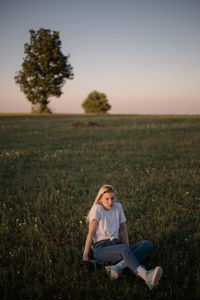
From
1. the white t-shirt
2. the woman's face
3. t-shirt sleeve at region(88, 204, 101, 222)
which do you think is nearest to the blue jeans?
the white t-shirt

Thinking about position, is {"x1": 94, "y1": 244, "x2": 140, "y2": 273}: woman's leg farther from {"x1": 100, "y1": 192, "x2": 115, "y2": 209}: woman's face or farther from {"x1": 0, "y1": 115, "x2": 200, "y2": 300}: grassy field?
{"x1": 100, "y1": 192, "x2": 115, "y2": 209}: woman's face

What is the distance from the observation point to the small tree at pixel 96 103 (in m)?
97.0

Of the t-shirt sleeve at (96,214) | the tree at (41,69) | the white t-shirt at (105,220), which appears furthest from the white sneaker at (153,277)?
the tree at (41,69)

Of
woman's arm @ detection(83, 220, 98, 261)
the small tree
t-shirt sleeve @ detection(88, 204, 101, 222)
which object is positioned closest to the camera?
woman's arm @ detection(83, 220, 98, 261)

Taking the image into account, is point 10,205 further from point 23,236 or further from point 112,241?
point 112,241

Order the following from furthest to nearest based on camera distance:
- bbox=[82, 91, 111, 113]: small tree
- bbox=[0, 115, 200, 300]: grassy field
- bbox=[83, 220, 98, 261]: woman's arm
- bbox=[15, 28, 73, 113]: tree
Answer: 1. bbox=[82, 91, 111, 113]: small tree
2. bbox=[15, 28, 73, 113]: tree
3. bbox=[83, 220, 98, 261]: woman's arm
4. bbox=[0, 115, 200, 300]: grassy field

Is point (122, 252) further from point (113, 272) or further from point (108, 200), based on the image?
point (108, 200)

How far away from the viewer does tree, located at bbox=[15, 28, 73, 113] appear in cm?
4941

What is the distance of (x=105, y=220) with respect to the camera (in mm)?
3559

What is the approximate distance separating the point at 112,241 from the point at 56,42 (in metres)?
57.1

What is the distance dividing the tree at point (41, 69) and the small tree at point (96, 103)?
46217 millimetres

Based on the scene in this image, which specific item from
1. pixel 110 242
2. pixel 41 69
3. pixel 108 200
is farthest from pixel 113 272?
pixel 41 69

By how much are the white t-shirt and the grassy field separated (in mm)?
531

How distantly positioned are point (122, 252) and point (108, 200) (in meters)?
0.84
